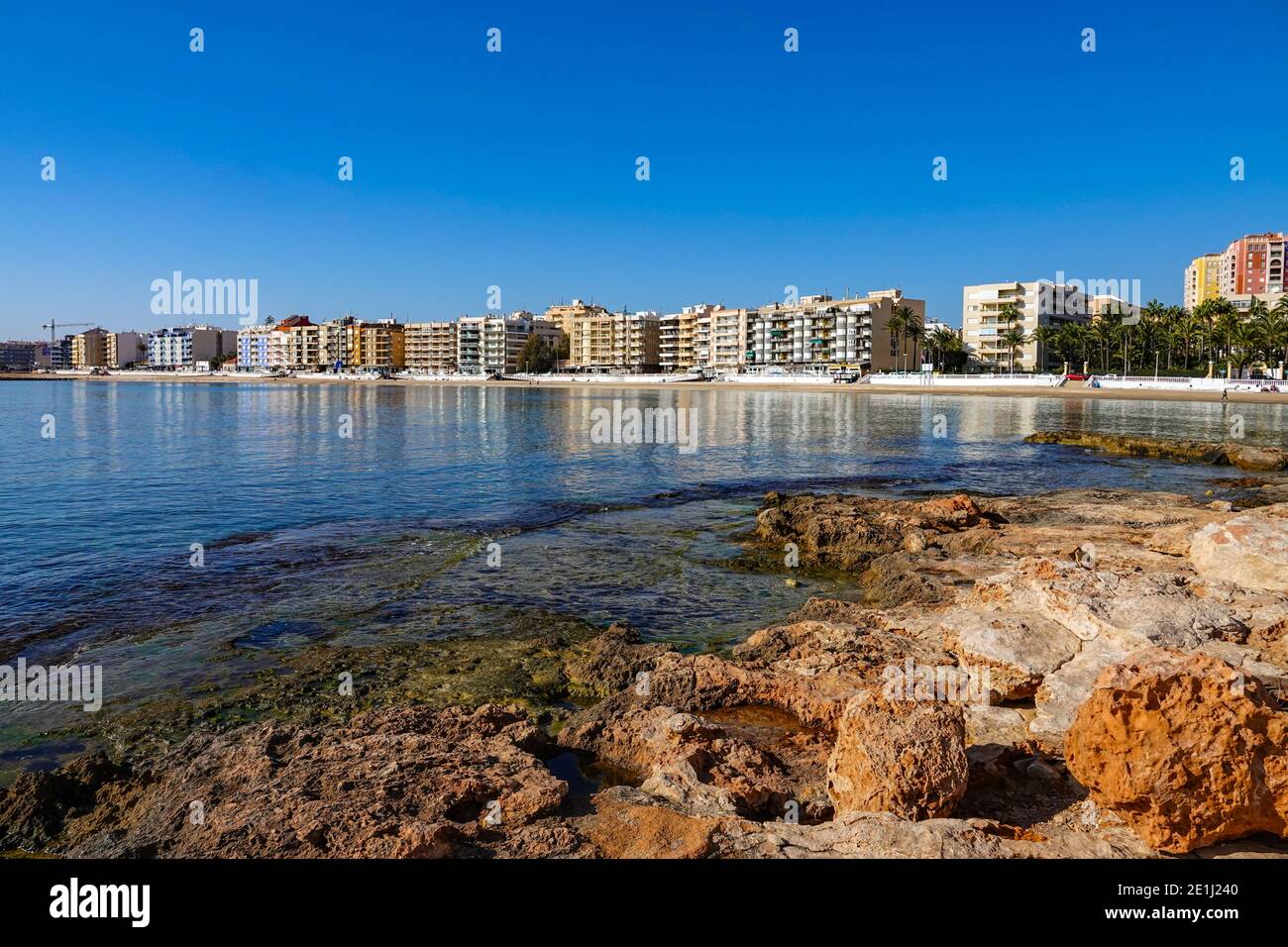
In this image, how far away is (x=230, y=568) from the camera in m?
16.9

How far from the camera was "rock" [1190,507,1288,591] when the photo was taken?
11172mm

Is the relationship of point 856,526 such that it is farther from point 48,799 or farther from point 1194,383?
point 1194,383

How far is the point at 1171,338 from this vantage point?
395 ft

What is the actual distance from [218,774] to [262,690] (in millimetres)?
3158

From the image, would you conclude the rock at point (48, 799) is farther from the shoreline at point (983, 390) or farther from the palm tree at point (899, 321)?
the palm tree at point (899, 321)

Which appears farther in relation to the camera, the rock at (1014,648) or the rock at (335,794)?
the rock at (1014,648)

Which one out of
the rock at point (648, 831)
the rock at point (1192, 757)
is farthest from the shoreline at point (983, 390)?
the rock at point (648, 831)

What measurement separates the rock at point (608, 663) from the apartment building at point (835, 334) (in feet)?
518

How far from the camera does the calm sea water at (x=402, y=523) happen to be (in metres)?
13.3

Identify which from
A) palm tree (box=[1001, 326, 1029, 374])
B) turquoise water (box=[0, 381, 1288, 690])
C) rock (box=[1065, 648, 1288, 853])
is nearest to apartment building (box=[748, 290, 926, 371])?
palm tree (box=[1001, 326, 1029, 374])

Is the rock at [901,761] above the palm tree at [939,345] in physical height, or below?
below

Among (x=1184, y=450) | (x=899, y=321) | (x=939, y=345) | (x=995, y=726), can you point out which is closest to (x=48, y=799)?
(x=995, y=726)
